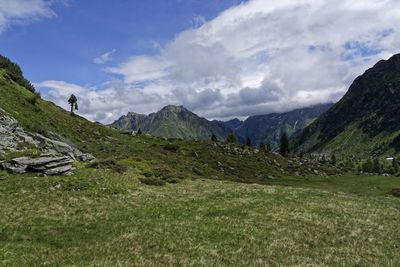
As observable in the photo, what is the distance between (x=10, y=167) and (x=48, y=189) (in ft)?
25.5

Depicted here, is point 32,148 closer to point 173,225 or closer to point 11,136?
point 11,136

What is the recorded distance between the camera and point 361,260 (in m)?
21.0

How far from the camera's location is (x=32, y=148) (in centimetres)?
4938

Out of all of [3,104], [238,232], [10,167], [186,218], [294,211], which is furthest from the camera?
[3,104]

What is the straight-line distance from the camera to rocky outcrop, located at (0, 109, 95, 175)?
40094 mm

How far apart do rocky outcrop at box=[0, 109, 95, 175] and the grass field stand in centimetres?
204

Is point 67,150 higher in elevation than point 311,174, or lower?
higher

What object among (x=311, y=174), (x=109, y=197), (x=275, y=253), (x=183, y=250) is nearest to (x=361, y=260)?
(x=275, y=253)

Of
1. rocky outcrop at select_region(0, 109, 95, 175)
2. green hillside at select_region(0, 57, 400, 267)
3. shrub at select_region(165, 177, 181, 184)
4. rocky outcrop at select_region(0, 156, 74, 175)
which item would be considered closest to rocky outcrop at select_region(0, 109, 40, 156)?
rocky outcrop at select_region(0, 109, 95, 175)

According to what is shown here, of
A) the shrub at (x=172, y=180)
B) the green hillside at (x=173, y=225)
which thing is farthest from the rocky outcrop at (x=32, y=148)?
the shrub at (x=172, y=180)

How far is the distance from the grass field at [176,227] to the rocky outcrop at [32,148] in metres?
2.04

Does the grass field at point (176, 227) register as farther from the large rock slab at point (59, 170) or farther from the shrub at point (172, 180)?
the shrub at point (172, 180)

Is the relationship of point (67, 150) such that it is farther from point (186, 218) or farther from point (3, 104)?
point (186, 218)

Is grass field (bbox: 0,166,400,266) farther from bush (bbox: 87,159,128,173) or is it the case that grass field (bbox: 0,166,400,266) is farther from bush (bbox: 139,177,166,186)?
bush (bbox: 87,159,128,173)
